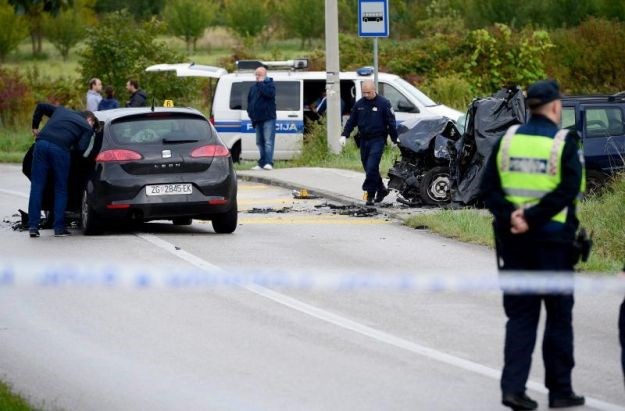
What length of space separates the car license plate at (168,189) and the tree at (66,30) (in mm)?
57310

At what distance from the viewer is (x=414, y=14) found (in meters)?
72.4

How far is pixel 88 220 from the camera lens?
1692 centimetres

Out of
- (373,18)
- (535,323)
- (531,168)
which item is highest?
(373,18)

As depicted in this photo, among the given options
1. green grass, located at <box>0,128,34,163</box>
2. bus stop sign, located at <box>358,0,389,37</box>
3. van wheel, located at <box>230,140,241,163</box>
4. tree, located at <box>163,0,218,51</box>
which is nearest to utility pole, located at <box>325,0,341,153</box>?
van wheel, located at <box>230,140,241,163</box>

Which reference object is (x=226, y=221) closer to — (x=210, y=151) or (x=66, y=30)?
(x=210, y=151)

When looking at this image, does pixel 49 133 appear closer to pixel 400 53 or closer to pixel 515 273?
pixel 515 273

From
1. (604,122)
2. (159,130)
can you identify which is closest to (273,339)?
(159,130)

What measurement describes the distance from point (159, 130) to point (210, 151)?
0.62 meters

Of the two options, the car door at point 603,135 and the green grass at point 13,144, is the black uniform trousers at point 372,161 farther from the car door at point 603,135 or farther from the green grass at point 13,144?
the green grass at point 13,144

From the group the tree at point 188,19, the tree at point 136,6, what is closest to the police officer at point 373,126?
the tree at point 188,19

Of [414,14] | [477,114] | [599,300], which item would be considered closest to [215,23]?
[414,14]

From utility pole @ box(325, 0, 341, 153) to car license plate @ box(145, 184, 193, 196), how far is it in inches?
403

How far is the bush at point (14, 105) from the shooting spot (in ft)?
129

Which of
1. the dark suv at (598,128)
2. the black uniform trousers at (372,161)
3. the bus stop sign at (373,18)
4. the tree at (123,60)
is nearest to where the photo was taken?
the dark suv at (598,128)
